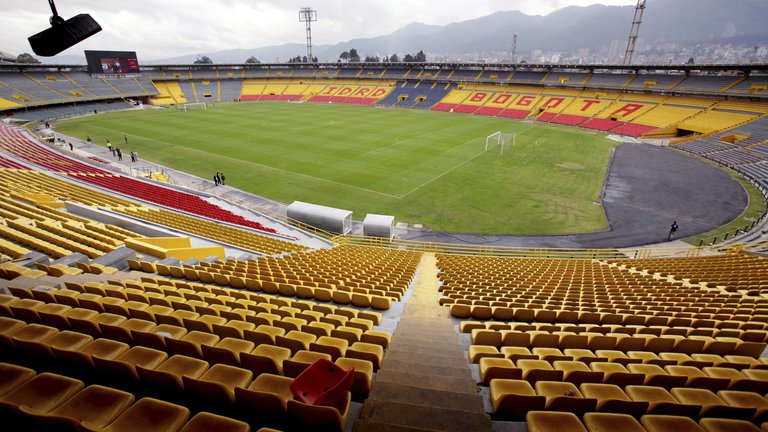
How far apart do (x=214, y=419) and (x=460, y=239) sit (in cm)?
1836

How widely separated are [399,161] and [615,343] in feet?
95.0

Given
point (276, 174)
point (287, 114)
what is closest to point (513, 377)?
point (276, 174)

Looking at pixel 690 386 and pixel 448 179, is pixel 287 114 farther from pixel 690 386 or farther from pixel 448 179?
pixel 690 386

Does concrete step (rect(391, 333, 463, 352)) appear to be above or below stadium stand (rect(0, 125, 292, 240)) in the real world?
below

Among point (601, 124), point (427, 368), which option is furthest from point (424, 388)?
point (601, 124)

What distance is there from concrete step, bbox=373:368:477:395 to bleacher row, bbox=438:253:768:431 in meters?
0.30

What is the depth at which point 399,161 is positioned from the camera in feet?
112

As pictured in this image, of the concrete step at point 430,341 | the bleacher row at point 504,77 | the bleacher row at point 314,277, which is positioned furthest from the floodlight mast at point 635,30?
the concrete step at point 430,341

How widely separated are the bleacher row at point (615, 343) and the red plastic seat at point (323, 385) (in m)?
1.75

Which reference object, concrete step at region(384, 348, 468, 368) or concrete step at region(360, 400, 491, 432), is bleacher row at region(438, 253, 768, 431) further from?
concrete step at region(360, 400, 491, 432)

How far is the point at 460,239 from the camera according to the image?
20438mm

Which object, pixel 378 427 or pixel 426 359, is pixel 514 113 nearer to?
pixel 426 359

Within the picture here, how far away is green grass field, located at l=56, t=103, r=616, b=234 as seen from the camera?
2401cm

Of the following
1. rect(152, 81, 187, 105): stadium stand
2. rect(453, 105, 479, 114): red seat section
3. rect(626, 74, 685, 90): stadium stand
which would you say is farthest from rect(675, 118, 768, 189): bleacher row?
rect(152, 81, 187, 105): stadium stand
